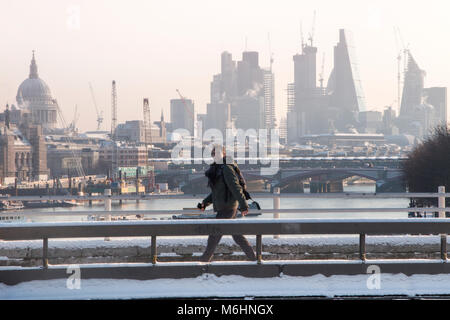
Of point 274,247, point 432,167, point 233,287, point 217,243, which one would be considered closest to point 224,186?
point 217,243

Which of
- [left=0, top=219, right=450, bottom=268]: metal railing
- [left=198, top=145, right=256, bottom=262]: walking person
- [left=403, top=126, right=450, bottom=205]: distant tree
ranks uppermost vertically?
[left=198, top=145, right=256, bottom=262]: walking person

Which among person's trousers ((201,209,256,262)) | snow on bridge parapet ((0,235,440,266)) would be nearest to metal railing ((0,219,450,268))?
person's trousers ((201,209,256,262))

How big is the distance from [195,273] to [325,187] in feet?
375

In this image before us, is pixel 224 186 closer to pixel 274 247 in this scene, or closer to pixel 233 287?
pixel 233 287

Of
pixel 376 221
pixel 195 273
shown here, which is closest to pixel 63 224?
pixel 195 273

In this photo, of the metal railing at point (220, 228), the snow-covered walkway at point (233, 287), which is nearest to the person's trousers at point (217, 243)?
the metal railing at point (220, 228)

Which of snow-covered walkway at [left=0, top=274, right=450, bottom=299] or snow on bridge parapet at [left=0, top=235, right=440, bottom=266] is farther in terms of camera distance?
snow on bridge parapet at [left=0, top=235, right=440, bottom=266]

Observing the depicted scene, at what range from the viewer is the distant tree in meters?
44.6

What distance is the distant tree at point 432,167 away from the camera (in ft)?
146

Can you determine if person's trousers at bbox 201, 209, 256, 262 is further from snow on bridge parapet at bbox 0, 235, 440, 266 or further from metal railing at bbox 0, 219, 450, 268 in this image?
snow on bridge parapet at bbox 0, 235, 440, 266

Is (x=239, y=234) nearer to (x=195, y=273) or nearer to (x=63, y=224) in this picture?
(x=195, y=273)

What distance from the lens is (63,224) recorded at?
277 inches

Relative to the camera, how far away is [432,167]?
4638 centimetres

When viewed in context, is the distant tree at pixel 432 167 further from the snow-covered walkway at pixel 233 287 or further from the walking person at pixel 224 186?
the snow-covered walkway at pixel 233 287
